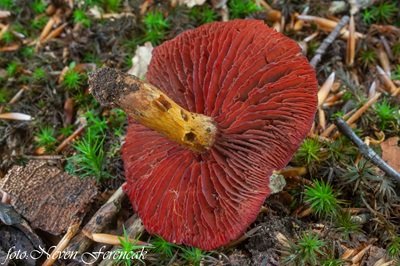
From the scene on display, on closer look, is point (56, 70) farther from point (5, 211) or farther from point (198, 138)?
point (198, 138)

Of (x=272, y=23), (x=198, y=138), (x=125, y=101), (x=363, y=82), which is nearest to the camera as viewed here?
(x=125, y=101)

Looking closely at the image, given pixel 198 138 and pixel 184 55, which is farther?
pixel 184 55

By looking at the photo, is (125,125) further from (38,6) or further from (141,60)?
(38,6)

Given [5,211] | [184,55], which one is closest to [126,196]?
[5,211]

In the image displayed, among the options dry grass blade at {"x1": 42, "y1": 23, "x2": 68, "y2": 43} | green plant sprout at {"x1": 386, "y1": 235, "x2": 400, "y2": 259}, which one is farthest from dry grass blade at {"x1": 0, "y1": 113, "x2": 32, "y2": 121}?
green plant sprout at {"x1": 386, "y1": 235, "x2": 400, "y2": 259}

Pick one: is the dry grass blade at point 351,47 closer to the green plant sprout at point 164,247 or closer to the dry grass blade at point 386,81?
the dry grass blade at point 386,81

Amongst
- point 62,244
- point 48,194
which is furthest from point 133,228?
point 48,194
